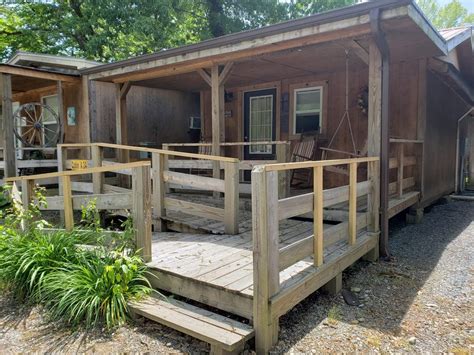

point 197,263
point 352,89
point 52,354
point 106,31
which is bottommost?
point 52,354

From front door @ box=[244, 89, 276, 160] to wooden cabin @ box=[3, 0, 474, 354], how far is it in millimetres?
29

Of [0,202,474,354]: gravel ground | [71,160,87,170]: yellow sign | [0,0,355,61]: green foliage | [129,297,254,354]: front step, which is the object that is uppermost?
[0,0,355,61]: green foliage

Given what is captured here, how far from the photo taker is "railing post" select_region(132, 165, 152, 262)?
3.04m

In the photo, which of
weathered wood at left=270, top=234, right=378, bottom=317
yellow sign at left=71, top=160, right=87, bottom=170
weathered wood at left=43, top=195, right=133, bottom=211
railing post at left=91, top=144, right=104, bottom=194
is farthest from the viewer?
yellow sign at left=71, top=160, right=87, bottom=170

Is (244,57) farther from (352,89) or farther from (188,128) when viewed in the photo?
(188,128)

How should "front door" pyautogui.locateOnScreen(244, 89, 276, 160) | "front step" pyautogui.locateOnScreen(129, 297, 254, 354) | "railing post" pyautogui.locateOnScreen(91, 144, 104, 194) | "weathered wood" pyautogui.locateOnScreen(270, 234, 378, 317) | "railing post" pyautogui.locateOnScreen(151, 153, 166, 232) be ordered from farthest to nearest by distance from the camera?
1. "front door" pyautogui.locateOnScreen(244, 89, 276, 160)
2. "railing post" pyautogui.locateOnScreen(91, 144, 104, 194)
3. "railing post" pyautogui.locateOnScreen(151, 153, 166, 232)
4. "weathered wood" pyautogui.locateOnScreen(270, 234, 378, 317)
5. "front step" pyautogui.locateOnScreen(129, 297, 254, 354)

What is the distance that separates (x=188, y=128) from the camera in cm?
925

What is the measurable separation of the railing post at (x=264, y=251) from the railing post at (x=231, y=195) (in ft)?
4.90

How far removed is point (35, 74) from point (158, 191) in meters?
4.05

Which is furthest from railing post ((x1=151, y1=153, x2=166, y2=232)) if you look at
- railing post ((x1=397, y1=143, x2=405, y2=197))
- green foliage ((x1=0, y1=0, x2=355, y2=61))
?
green foliage ((x1=0, y1=0, x2=355, y2=61))

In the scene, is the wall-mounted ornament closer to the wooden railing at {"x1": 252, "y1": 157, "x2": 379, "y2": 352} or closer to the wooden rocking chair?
the wooden rocking chair

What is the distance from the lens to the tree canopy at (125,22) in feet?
44.3

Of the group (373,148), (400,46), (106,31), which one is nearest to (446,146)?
(400,46)

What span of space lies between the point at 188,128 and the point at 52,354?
722 centimetres
